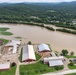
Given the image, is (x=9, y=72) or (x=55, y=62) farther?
(x=55, y=62)

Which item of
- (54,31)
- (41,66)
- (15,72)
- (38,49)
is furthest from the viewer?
(54,31)

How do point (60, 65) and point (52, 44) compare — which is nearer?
point (60, 65)

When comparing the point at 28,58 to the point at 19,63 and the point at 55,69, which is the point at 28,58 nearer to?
the point at 19,63

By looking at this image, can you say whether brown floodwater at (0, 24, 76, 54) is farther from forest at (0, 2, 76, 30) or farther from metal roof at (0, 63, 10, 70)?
metal roof at (0, 63, 10, 70)

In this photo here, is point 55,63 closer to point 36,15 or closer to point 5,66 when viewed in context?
point 5,66

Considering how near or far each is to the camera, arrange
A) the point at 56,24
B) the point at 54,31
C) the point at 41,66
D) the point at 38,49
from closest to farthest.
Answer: the point at 41,66, the point at 38,49, the point at 54,31, the point at 56,24

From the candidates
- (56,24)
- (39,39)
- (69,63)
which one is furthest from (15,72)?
(56,24)

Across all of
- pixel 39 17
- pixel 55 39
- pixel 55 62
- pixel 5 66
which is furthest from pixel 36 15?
pixel 5 66

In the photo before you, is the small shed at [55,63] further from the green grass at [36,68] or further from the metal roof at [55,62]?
the green grass at [36,68]
